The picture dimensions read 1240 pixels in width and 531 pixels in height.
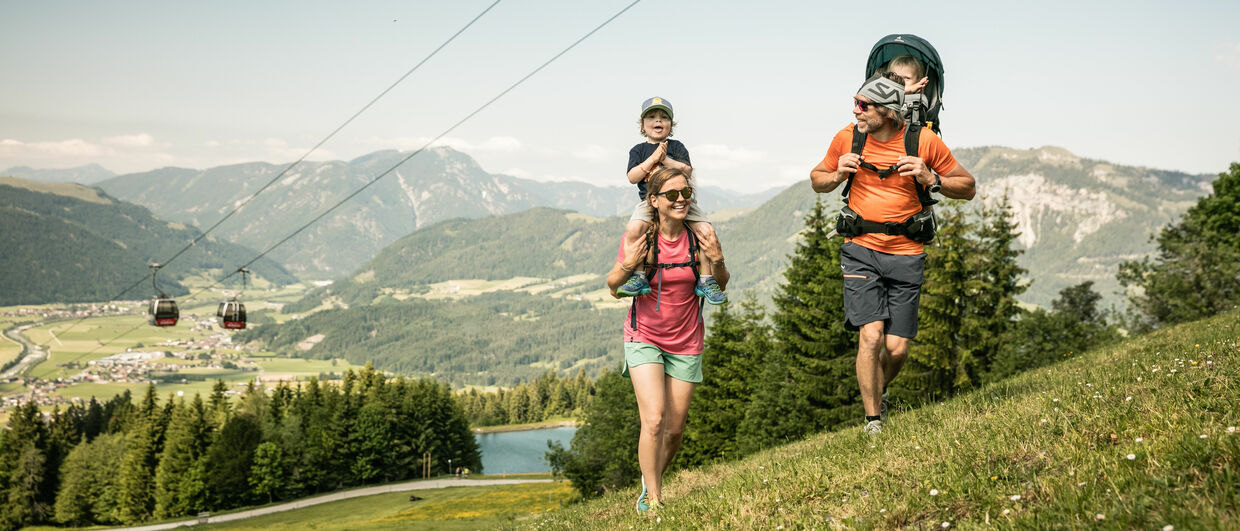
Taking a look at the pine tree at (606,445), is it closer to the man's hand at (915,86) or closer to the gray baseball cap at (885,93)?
the man's hand at (915,86)

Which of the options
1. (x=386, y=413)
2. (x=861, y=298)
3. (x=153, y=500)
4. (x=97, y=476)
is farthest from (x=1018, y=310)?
(x=97, y=476)

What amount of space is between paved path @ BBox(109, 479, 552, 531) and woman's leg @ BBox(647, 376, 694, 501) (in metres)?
81.0

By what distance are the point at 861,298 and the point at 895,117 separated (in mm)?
1752

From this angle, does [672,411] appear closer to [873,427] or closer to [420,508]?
A: [873,427]

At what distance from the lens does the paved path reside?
7525cm

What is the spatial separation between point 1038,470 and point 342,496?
3616 inches

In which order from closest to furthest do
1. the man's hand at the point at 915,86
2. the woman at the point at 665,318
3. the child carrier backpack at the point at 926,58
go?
the woman at the point at 665,318, the man's hand at the point at 915,86, the child carrier backpack at the point at 926,58

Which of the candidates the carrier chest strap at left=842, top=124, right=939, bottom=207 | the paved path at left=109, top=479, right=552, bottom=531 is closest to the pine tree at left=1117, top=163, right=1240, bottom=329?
the carrier chest strap at left=842, top=124, right=939, bottom=207

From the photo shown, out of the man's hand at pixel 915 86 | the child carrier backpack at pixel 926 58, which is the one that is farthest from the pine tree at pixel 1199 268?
the man's hand at pixel 915 86

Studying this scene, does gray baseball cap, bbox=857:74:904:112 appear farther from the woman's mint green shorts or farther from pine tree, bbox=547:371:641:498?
pine tree, bbox=547:371:641:498

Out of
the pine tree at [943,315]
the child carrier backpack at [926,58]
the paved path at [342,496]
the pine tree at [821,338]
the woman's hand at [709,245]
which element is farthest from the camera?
the paved path at [342,496]

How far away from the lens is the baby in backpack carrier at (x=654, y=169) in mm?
6477

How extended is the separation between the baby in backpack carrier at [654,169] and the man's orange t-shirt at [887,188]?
5.15 feet

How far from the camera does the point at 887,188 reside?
7.19 meters
